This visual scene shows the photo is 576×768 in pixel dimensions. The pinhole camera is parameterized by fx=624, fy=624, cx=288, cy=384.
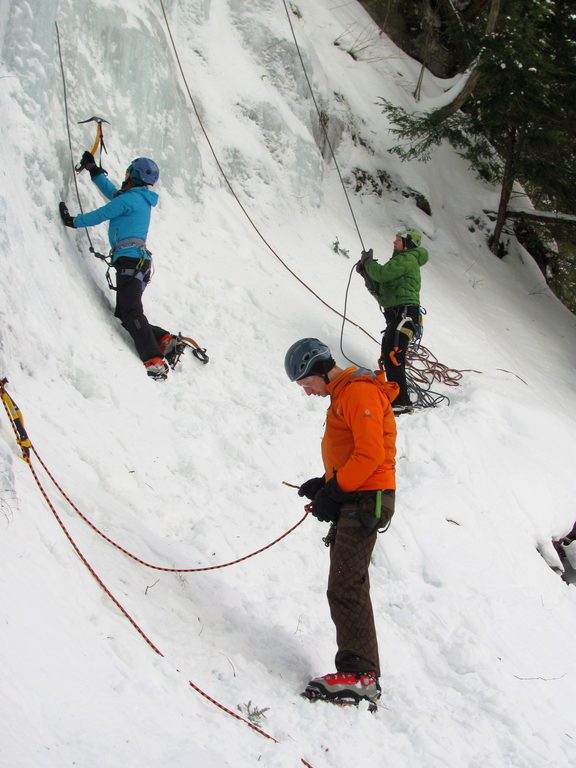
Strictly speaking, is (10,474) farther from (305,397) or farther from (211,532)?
(305,397)

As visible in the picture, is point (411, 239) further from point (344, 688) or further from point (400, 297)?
point (344, 688)

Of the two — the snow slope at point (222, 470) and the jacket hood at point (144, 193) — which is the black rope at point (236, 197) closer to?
the snow slope at point (222, 470)

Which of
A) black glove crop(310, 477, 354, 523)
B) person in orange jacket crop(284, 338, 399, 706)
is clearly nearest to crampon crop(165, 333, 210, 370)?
person in orange jacket crop(284, 338, 399, 706)

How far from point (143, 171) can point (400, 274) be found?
2908 millimetres

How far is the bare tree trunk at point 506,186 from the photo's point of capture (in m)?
10.9

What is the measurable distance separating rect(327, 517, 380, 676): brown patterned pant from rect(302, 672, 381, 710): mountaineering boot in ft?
0.13

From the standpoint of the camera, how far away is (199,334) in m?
6.40

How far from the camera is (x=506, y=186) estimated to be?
37.4ft

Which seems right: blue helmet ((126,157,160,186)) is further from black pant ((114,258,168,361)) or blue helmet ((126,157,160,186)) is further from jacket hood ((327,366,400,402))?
jacket hood ((327,366,400,402))

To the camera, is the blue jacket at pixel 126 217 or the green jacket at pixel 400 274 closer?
the blue jacket at pixel 126 217

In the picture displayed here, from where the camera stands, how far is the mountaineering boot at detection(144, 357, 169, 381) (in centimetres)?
541

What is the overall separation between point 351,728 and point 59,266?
156 inches

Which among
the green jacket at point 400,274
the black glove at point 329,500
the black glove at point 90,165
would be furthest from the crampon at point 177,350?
the black glove at point 329,500

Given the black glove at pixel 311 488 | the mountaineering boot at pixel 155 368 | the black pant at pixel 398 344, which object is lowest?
the mountaineering boot at pixel 155 368
